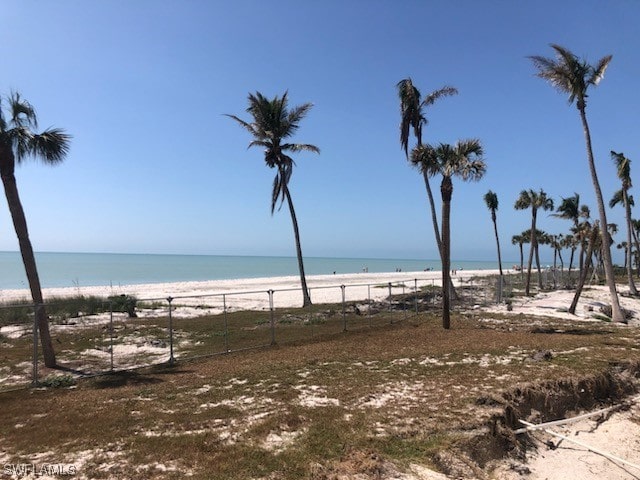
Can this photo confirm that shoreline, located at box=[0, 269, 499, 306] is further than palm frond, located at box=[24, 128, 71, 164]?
Yes

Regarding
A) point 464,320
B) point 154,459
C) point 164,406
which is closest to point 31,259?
point 164,406

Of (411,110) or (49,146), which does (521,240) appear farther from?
(49,146)

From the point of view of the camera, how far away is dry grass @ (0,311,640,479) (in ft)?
17.8

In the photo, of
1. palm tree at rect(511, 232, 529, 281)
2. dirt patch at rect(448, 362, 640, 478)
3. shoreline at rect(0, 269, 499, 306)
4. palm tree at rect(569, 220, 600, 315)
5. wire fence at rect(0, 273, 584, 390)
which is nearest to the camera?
dirt patch at rect(448, 362, 640, 478)

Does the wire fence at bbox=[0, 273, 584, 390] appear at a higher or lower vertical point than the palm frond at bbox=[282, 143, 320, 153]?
lower

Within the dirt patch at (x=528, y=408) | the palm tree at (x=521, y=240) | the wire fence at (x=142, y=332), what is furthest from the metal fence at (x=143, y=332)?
the palm tree at (x=521, y=240)

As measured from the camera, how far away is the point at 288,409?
741cm

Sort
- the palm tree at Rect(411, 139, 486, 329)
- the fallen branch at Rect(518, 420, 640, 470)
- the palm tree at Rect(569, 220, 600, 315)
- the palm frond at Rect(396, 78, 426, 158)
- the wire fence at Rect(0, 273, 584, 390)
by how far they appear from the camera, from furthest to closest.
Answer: the palm frond at Rect(396, 78, 426, 158) < the palm tree at Rect(569, 220, 600, 315) < the palm tree at Rect(411, 139, 486, 329) < the wire fence at Rect(0, 273, 584, 390) < the fallen branch at Rect(518, 420, 640, 470)

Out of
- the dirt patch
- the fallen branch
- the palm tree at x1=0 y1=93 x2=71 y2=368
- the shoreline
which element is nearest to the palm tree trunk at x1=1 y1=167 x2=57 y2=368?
the palm tree at x1=0 y1=93 x2=71 y2=368

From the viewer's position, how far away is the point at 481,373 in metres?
9.62

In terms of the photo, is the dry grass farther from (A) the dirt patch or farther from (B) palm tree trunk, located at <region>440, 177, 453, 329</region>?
(B) palm tree trunk, located at <region>440, 177, 453, 329</region>

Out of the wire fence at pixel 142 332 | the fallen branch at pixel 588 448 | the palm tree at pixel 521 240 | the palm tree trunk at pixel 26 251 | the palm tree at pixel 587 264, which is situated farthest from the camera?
the palm tree at pixel 521 240

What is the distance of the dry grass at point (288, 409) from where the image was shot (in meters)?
5.43

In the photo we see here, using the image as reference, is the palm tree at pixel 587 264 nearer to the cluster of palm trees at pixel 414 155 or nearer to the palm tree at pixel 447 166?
the cluster of palm trees at pixel 414 155
